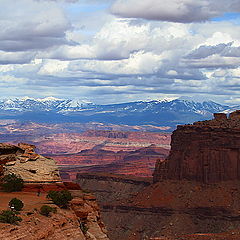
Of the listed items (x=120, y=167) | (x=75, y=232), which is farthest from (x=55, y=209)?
(x=120, y=167)

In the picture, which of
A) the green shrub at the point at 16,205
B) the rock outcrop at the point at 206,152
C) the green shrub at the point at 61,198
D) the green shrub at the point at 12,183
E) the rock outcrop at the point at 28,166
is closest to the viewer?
the green shrub at the point at 16,205

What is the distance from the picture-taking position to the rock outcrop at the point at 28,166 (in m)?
32.1

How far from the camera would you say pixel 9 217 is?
2255 centimetres

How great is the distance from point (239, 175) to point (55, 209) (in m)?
60.7

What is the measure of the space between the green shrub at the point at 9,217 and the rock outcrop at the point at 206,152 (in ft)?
208

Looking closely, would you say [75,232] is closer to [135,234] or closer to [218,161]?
[135,234]

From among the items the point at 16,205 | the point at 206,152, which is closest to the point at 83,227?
the point at 16,205

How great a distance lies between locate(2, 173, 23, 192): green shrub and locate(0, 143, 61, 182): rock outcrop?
40.9 inches

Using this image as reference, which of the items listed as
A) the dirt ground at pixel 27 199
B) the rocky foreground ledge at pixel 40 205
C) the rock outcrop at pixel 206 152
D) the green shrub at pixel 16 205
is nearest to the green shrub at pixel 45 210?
the rocky foreground ledge at pixel 40 205

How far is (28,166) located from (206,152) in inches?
2198

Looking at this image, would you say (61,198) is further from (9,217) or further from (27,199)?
(9,217)

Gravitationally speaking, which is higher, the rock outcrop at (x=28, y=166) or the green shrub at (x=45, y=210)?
the rock outcrop at (x=28, y=166)

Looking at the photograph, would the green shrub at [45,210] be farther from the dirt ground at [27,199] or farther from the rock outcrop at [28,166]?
the rock outcrop at [28,166]

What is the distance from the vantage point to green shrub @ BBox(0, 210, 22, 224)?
22453mm
